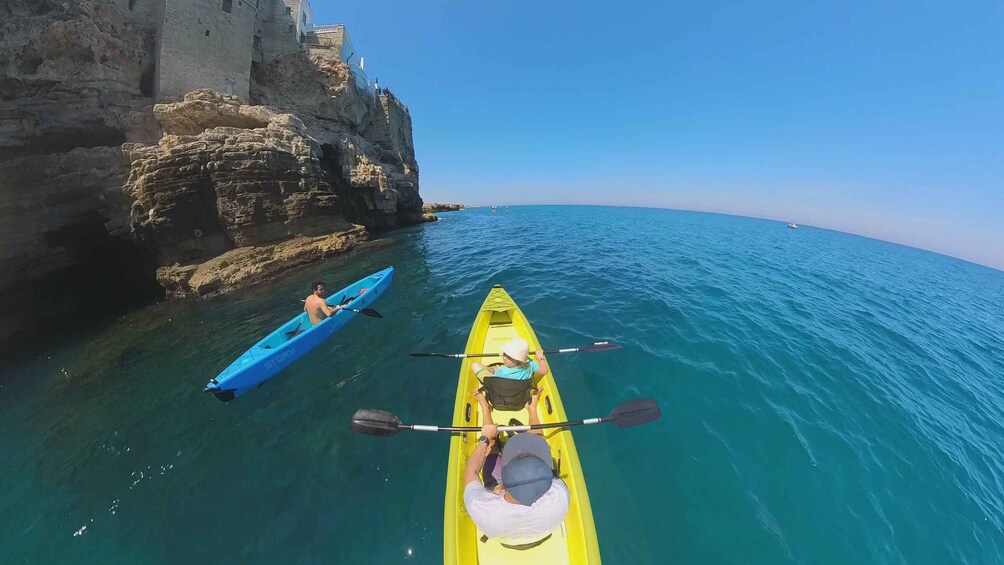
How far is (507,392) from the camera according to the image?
4.45m

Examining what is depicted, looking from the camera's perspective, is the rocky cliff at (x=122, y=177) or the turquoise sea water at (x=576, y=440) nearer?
the turquoise sea water at (x=576, y=440)

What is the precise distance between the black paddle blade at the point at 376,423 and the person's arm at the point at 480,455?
1.30m

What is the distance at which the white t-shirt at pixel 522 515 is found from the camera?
2.68m

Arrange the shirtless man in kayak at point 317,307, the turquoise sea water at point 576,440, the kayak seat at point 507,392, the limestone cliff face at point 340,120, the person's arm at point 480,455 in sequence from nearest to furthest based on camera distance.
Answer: the person's arm at point 480,455, the turquoise sea water at point 576,440, the kayak seat at point 507,392, the shirtless man in kayak at point 317,307, the limestone cliff face at point 340,120

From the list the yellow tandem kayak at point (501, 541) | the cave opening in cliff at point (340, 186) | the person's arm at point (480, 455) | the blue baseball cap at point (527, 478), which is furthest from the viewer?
the cave opening in cliff at point (340, 186)

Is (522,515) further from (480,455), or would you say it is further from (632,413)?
(632,413)

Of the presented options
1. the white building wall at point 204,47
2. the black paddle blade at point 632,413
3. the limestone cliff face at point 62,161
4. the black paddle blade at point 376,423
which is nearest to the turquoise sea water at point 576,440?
the black paddle blade at point 376,423

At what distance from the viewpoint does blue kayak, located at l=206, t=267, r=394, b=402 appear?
5.80 m

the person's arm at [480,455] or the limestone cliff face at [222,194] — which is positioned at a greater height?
the limestone cliff face at [222,194]

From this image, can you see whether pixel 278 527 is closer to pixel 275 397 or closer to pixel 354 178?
pixel 275 397

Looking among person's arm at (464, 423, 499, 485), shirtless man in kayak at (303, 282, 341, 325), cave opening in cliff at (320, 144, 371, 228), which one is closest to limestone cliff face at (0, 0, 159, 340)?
cave opening in cliff at (320, 144, 371, 228)

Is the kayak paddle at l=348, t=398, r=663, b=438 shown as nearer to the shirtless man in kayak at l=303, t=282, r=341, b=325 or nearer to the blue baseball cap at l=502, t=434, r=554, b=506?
the blue baseball cap at l=502, t=434, r=554, b=506

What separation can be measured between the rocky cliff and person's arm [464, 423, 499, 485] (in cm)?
1439

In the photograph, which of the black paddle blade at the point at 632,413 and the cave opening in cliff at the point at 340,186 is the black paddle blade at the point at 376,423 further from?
the cave opening in cliff at the point at 340,186
